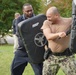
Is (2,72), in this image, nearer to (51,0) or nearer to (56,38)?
(56,38)

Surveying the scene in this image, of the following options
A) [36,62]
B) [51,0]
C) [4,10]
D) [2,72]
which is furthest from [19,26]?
[51,0]

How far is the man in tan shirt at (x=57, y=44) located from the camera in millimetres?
5992

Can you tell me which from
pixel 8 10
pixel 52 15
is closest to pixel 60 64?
pixel 52 15

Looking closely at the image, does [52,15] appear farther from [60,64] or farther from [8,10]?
[8,10]

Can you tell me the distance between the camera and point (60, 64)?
617cm

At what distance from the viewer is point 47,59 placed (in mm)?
6273

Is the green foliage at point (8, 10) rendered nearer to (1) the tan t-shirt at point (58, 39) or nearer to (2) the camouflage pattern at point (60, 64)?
(2) the camouflage pattern at point (60, 64)

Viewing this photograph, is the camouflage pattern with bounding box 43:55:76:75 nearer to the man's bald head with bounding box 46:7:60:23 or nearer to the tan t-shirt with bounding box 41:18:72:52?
the tan t-shirt with bounding box 41:18:72:52

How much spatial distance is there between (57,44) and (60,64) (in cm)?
36

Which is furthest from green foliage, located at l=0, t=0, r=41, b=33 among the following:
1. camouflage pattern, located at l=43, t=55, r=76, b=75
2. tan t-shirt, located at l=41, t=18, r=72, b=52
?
tan t-shirt, located at l=41, t=18, r=72, b=52

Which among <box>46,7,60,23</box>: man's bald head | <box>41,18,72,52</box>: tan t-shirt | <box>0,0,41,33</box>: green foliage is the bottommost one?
<box>0,0,41,33</box>: green foliage

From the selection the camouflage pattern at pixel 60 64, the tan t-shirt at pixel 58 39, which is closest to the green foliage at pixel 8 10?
the camouflage pattern at pixel 60 64

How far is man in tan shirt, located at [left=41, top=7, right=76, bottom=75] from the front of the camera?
19.7 feet

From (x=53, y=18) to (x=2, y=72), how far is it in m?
4.59
